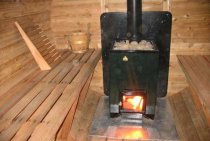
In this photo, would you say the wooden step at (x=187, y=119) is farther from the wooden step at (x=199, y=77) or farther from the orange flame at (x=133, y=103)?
the orange flame at (x=133, y=103)

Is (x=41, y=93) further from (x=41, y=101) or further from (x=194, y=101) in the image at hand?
(x=194, y=101)

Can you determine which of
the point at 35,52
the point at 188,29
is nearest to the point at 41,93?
the point at 35,52

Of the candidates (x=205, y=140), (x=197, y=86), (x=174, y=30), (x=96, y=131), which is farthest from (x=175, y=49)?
(x=96, y=131)

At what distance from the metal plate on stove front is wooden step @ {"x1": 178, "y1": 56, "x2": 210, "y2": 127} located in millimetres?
742

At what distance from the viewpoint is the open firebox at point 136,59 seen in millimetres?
3873

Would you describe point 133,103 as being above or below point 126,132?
above

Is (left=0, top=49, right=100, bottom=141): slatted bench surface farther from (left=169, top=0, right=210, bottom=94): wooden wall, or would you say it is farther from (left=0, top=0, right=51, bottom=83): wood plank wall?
(left=169, top=0, right=210, bottom=94): wooden wall

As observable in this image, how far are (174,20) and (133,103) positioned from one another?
85.1 inches

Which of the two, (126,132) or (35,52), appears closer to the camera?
(126,132)

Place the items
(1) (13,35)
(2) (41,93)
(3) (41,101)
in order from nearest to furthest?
1. (3) (41,101)
2. (2) (41,93)
3. (1) (13,35)

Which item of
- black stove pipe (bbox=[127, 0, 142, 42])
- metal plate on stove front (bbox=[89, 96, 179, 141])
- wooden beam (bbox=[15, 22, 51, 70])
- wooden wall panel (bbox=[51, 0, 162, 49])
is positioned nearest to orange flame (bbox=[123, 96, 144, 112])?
metal plate on stove front (bbox=[89, 96, 179, 141])

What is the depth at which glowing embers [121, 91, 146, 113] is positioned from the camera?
413cm

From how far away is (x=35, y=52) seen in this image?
413cm

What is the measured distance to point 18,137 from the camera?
2.24m
